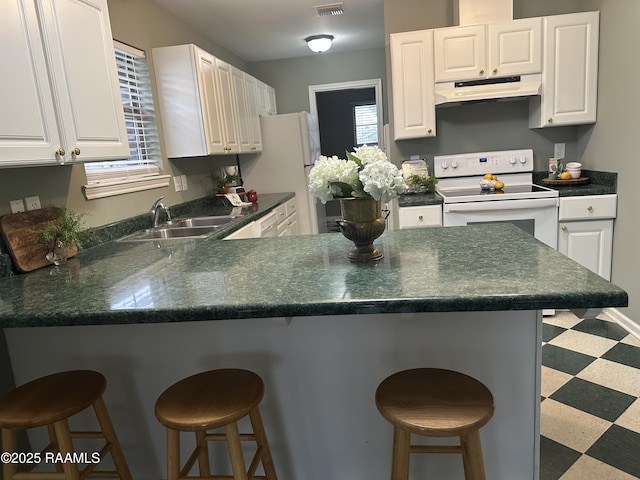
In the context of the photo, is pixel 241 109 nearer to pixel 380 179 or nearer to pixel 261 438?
pixel 380 179

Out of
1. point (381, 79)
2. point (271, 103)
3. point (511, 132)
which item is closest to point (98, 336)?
point (511, 132)

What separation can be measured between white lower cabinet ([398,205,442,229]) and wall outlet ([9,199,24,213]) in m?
2.21

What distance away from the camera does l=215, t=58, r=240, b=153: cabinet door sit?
3.46 metres

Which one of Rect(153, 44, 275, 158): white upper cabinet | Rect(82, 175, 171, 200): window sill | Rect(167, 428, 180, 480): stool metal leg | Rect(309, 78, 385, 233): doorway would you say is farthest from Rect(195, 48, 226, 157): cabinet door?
Rect(309, 78, 385, 233): doorway

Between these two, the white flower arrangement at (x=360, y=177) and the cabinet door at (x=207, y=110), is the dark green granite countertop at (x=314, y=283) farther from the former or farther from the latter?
the cabinet door at (x=207, y=110)

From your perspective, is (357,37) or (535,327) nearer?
(535,327)

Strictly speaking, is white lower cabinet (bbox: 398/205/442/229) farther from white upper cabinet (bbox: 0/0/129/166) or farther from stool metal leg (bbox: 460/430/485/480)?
stool metal leg (bbox: 460/430/485/480)

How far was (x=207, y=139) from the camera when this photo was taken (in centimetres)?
312

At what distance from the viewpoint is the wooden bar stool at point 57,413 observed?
122 cm

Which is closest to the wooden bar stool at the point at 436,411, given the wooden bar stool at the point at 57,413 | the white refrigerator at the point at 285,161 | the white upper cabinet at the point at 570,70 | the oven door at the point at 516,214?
the wooden bar stool at the point at 57,413

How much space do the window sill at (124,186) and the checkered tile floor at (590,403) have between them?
2.48 meters

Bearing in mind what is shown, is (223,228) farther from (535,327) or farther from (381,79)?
(381,79)

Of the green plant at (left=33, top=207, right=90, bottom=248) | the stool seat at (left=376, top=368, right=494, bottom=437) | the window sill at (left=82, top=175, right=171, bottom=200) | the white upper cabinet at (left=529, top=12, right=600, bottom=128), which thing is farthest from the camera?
the white upper cabinet at (left=529, top=12, right=600, bottom=128)

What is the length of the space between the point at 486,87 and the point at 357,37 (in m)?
1.98
